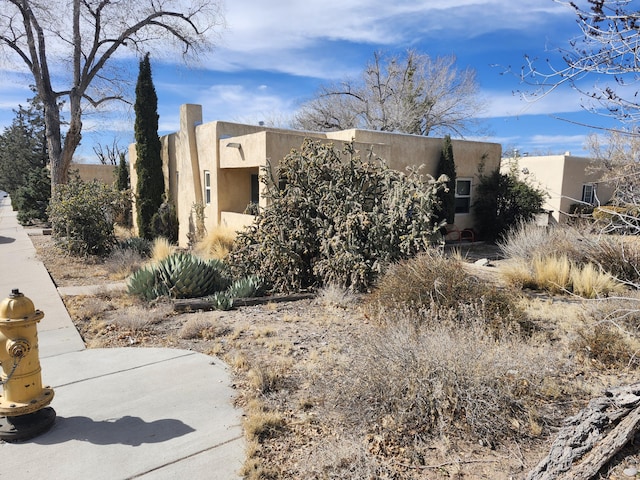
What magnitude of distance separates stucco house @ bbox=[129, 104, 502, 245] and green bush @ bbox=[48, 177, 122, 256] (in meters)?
3.31

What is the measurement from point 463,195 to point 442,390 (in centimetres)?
1596

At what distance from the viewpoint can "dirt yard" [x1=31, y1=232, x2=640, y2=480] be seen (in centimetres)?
306

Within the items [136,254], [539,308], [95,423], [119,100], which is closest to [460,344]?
[95,423]

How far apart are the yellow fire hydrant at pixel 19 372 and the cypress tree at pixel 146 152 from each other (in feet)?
51.7

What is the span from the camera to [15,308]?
3344 millimetres

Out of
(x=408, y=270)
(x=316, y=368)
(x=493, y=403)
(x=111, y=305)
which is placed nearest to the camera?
(x=493, y=403)

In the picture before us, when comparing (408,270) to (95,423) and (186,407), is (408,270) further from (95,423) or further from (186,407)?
(95,423)

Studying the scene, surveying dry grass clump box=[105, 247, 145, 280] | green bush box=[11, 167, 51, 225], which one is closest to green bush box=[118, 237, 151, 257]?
dry grass clump box=[105, 247, 145, 280]

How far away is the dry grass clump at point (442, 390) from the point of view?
3.38m

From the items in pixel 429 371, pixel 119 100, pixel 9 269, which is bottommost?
pixel 9 269

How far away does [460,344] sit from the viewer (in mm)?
3875

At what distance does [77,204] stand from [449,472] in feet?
42.4

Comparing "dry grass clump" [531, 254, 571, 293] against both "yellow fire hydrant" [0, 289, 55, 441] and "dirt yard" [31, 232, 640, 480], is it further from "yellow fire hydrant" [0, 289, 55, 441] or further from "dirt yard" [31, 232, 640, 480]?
"yellow fire hydrant" [0, 289, 55, 441]

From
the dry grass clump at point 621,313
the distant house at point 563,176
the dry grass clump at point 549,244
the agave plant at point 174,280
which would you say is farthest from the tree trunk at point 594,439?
the distant house at point 563,176
